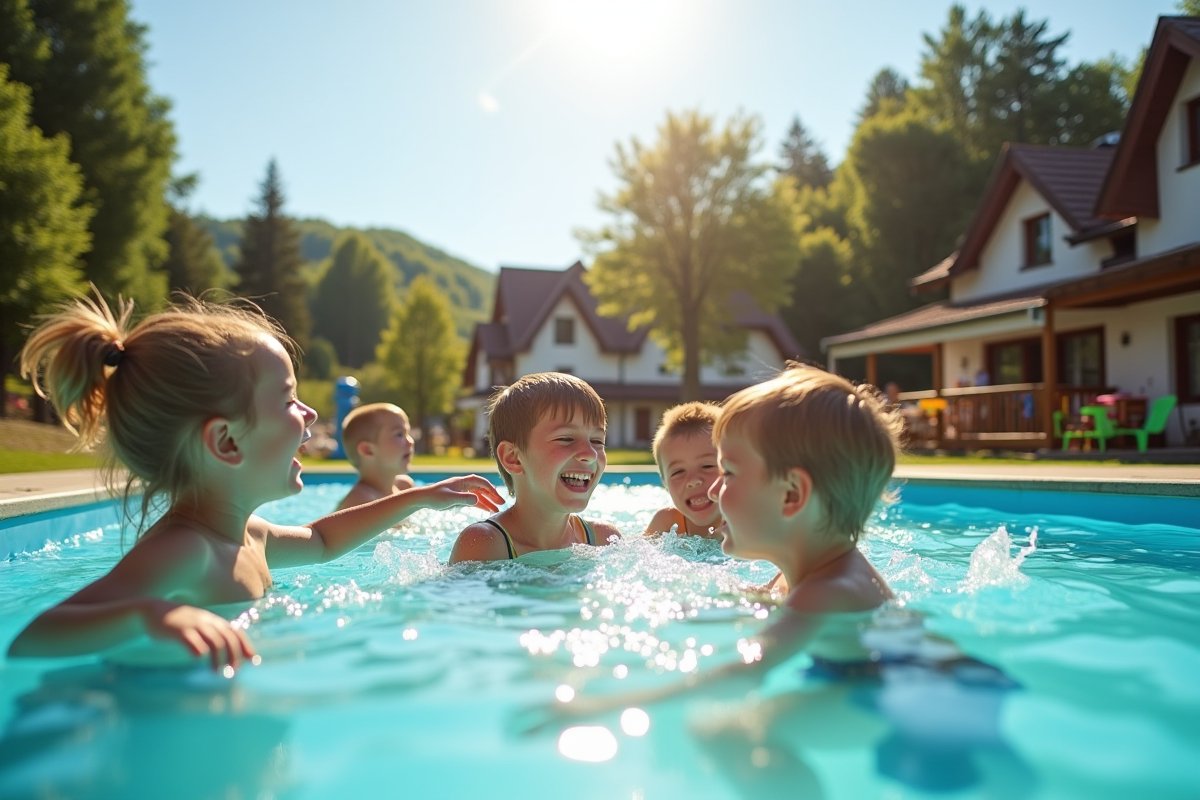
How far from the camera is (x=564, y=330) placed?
3594 cm

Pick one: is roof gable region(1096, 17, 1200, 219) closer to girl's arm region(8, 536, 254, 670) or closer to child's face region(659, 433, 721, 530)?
child's face region(659, 433, 721, 530)

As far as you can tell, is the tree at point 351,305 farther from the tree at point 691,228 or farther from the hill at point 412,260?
the tree at point 691,228

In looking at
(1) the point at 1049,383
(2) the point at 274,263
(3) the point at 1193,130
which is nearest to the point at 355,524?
(1) the point at 1049,383

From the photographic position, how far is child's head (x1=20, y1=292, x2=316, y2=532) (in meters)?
2.37

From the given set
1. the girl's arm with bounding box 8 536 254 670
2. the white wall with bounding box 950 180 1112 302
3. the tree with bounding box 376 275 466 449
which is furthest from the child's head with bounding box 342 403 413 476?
the tree with bounding box 376 275 466 449

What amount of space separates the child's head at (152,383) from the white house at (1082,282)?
13.9 metres

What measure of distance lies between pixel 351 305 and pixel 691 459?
311 ft

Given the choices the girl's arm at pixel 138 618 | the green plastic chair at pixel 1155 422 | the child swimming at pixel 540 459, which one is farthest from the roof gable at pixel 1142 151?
the girl's arm at pixel 138 618

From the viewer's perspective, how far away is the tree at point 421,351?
4509cm

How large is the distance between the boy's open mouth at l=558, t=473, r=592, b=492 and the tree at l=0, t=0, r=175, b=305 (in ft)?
85.5

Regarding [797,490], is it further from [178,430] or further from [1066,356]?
[1066,356]

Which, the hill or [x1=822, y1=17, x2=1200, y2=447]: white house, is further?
the hill

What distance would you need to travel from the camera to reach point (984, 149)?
142ft

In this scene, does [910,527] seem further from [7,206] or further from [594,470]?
[7,206]
